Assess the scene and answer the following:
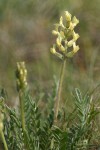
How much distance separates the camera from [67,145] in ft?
5.76

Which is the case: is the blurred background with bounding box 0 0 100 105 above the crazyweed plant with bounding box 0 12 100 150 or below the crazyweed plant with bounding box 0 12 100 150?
above

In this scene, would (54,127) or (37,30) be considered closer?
(54,127)

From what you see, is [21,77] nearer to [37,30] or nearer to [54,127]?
[54,127]

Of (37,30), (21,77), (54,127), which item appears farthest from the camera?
(37,30)

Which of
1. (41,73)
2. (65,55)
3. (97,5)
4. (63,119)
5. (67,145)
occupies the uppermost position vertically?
(97,5)

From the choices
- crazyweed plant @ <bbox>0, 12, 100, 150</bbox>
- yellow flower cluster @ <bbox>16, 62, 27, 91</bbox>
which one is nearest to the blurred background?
crazyweed plant @ <bbox>0, 12, 100, 150</bbox>

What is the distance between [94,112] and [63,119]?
0.14 m

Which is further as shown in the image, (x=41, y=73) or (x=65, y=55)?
(x=41, y=73)

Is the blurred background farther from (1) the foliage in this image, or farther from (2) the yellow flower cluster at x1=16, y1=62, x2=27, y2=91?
(2) the yellow flower cluster at x1=16, y1=62, x2=27, y2=91

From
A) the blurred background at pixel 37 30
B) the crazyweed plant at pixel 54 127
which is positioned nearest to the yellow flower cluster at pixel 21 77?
the crazyweed plant at pixel 54 127

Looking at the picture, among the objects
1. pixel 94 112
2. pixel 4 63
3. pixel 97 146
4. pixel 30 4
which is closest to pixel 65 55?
pixel 94 112

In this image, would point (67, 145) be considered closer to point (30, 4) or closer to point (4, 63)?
point (4, 63)

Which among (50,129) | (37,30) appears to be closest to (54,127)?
(50,129)

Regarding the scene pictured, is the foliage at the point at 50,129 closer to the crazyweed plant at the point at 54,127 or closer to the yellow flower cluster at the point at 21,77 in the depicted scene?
the crazyweed plant at the point at 54,127
